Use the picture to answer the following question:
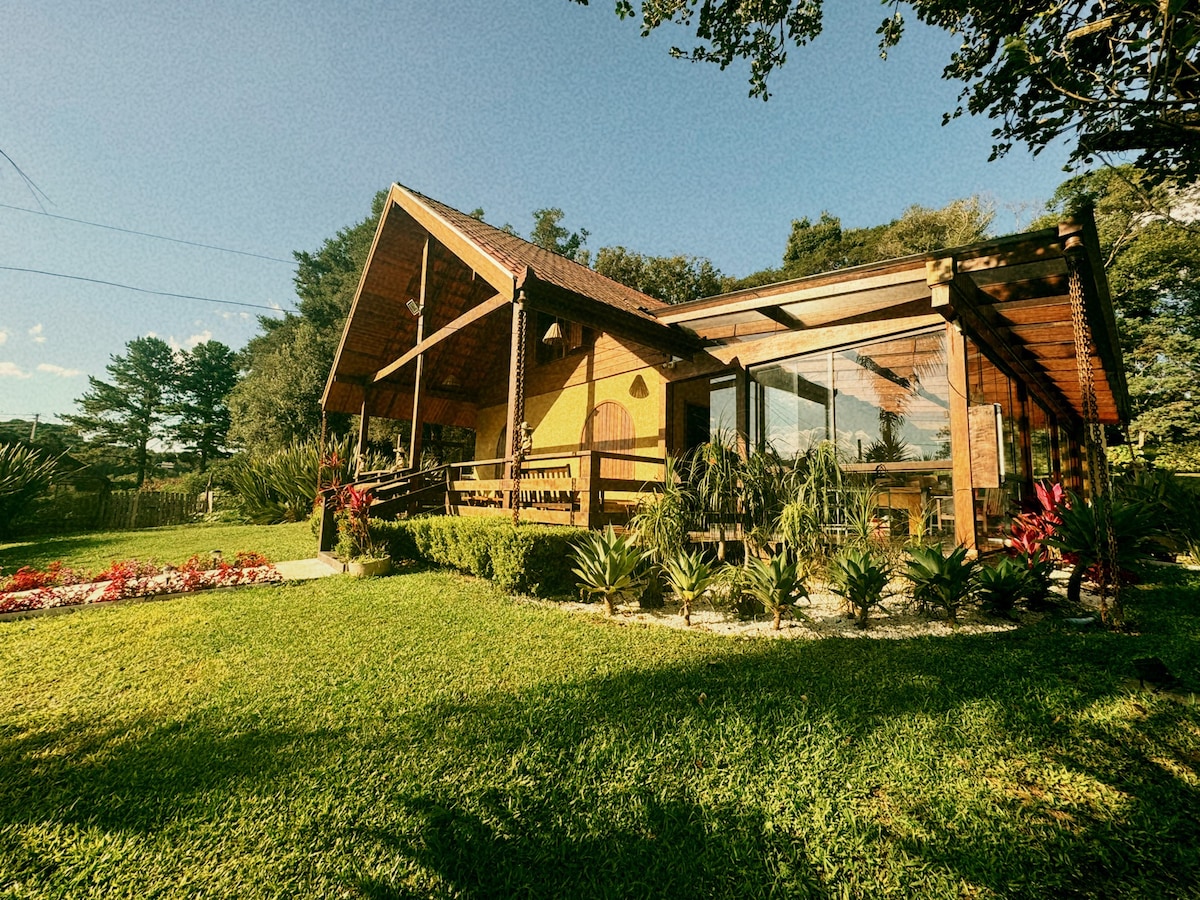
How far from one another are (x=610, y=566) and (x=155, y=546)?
1194 centimetres

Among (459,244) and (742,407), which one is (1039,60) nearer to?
(742,407)

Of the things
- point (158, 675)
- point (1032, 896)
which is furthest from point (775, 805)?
point (158, 675)

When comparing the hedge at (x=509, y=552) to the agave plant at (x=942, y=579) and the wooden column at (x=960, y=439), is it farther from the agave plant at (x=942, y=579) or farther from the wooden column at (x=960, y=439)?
the wooden column at (x=960, y=439)

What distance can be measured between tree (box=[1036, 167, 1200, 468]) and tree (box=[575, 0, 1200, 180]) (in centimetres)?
2090

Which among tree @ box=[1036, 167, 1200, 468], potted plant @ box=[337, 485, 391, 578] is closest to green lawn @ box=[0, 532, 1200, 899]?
potted plant @ box=[337, 485, 391, 578]

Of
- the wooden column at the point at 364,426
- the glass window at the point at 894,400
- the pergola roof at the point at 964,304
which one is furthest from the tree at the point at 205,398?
the glass window at the point at 894,400

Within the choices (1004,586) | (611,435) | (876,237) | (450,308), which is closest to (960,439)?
(1004,586)

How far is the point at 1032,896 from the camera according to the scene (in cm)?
176

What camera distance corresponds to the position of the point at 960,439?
6.03 meters

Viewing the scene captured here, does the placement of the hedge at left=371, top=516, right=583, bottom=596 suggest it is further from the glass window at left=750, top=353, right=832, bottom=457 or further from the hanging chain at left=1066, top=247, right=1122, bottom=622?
the hanging chain at left=1066, top=247, right=1122, bottom=622

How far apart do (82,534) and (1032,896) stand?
20679 mm

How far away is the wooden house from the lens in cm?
593

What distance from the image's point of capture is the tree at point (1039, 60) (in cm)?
528

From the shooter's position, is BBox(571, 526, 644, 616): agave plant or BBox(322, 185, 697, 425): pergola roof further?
BBox(322, 185, 697, 425): pergola roof
